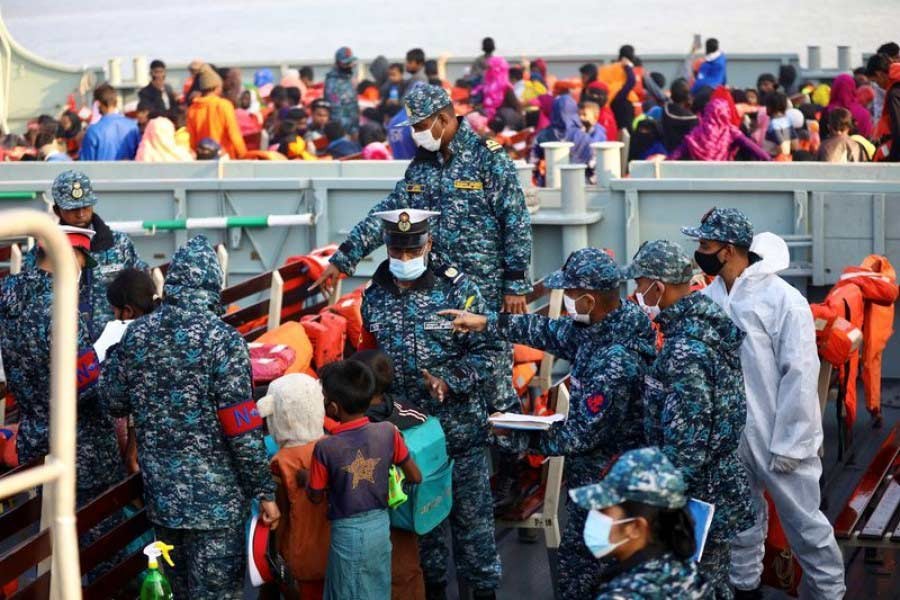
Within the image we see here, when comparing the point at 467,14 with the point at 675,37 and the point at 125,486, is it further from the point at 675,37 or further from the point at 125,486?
the point at 125,486

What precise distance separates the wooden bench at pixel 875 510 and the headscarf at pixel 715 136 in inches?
198

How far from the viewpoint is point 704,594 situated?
3.98 m

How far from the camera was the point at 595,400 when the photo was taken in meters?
5.43

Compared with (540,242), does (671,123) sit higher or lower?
higher

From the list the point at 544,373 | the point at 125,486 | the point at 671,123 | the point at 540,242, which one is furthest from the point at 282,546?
the point at 671,123

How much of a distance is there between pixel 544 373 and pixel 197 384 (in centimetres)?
363

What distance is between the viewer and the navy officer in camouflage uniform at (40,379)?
6381 millimetres

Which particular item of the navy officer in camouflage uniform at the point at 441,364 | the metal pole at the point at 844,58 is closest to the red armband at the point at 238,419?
the navy officer in camouflage uniform at the point at 441,364

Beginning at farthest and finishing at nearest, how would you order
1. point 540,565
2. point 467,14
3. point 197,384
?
1. point 467,14
2. point 540,565
3. point 197,384

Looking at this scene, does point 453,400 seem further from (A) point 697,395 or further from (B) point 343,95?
(B) point 343,95

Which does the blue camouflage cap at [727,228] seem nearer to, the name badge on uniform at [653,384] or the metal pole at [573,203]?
the name badge on uniform at [653,384]

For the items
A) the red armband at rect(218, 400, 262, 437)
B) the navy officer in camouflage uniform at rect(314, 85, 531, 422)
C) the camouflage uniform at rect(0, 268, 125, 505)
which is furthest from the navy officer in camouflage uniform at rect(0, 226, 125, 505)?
the navy officer in camouflage uniform at rect(314, 85, 531, 422)

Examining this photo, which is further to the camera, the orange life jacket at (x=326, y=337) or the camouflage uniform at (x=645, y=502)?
the orange life jacket at (x=326, y=337)

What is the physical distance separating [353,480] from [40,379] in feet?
6.21
